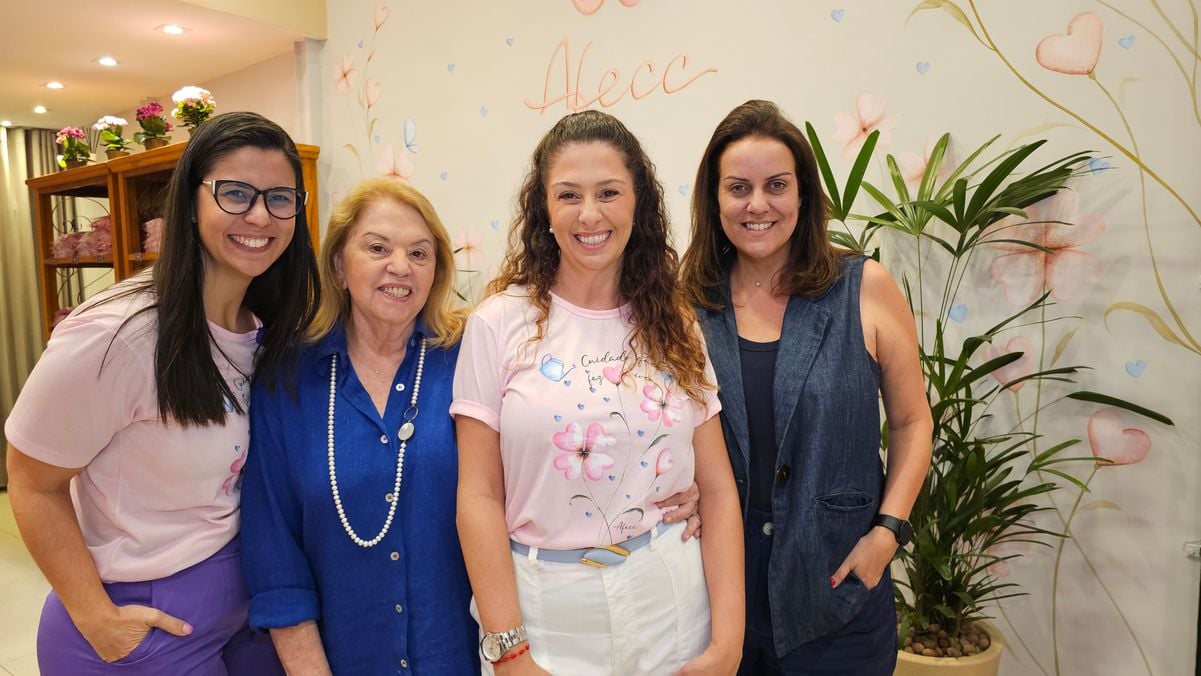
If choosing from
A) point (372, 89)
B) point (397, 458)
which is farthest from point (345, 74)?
point (397, 458)

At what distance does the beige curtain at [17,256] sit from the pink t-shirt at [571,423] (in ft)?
20.0

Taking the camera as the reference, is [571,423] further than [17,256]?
No

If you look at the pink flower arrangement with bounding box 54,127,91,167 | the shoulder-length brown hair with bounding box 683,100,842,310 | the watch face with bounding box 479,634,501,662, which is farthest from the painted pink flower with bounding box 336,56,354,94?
the watch face with bounding box 479,634,501,662

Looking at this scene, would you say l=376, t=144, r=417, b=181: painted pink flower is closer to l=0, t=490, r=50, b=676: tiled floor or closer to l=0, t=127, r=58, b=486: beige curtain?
l=0, t=490, r=50, b=676: tiled floor

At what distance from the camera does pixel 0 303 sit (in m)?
5.74

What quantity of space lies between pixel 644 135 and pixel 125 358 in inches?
78.6

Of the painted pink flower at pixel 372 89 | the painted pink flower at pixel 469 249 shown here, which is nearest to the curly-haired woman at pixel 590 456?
the painted pink flower at pixel 469 249

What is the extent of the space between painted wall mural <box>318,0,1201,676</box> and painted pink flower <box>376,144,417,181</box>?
1574mm

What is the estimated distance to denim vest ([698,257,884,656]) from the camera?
146cm

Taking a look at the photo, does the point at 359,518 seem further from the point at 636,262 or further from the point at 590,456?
the point at 636,262

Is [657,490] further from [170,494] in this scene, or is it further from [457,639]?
[170,494]

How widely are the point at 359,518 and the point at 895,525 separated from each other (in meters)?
1.06

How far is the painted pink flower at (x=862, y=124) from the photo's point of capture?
2.27 meters

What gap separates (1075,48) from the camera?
197cm
